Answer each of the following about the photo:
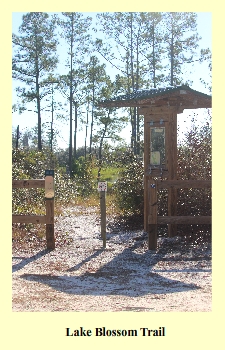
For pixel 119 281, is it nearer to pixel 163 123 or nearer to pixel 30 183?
pixel 30 183

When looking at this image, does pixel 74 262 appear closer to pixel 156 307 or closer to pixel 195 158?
pixel 156 307

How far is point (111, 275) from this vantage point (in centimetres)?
722

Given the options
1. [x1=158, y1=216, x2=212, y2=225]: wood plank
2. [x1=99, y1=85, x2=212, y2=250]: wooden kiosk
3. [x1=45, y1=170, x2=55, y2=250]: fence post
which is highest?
[x1=99, y1=85, x2=212, y2=250]: wooden kiosk

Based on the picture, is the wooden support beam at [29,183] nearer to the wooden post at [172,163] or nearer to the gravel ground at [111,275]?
the gravel ground at [111,275]

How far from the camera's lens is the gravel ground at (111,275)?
570 cm

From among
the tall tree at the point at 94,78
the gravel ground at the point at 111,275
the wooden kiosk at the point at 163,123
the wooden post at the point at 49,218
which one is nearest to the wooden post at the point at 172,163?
the wooden kiosk at the point at 163,123

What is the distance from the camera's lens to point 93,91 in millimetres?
28844

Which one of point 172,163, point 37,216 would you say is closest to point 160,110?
point 172,163

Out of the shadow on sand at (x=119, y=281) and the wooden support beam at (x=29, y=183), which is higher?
the wooden support beam at (x=29, y=183)

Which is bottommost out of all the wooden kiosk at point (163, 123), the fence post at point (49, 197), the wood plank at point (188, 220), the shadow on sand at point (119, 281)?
the shadow on sand at point (119, 281)

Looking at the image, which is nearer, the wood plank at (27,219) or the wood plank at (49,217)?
the wood plank at (27,219)

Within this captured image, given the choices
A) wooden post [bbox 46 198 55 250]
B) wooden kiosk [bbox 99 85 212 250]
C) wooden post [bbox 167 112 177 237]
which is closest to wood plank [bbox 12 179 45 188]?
wooden post [bbox 46 198 55 250]

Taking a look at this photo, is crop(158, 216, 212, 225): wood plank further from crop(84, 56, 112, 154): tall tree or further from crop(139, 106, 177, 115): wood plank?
crop(84, 56, 112, 154): tall tree

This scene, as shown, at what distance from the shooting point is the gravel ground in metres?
5.70
